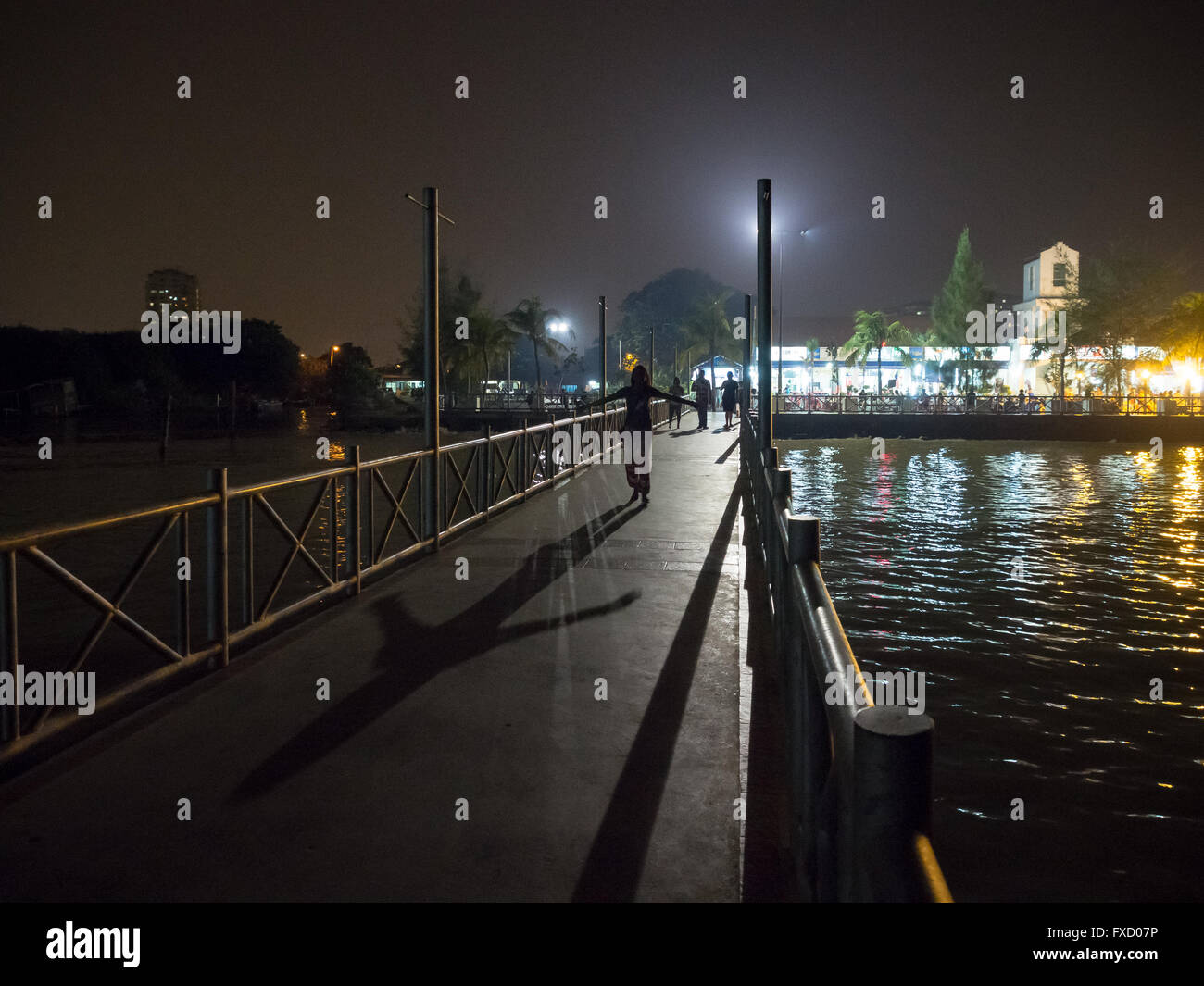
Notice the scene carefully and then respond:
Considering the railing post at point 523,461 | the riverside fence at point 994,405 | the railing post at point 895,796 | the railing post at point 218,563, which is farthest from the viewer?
the riverside fence at point 994,405

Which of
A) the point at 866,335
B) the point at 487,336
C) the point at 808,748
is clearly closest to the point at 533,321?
the point at 487,336

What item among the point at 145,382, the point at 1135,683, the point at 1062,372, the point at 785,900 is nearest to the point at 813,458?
the point at 1135,683

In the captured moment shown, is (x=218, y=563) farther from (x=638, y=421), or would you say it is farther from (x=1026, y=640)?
(x=638, y=421)

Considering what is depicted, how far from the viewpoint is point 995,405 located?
50.3 metres

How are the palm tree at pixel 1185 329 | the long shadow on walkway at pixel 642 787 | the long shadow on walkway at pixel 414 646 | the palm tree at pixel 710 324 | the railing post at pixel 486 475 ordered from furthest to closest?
the palm tree at pixel 710 324
the palm tree at pixel 1185 329
the railing post at pixel 486 475
the long shadow on walkway at pixel 414 646
the long shadow on walkway at pixel 642 787

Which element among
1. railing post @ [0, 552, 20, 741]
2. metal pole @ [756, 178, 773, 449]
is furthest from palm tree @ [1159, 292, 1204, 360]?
railing post @ [0, 552, 20, 741]

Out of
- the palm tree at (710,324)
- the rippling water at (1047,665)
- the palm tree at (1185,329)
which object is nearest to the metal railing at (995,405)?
the palm tree at (1185,329)

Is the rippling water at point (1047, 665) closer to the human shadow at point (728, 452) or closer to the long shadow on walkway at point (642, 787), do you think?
the long shadow on walkway at point (642, 787)

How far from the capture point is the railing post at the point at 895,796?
1793mm

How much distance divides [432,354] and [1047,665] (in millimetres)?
6563

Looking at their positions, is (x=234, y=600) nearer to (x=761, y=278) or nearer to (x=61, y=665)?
(x=61, y=665)

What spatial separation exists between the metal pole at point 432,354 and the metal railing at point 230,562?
52 mm

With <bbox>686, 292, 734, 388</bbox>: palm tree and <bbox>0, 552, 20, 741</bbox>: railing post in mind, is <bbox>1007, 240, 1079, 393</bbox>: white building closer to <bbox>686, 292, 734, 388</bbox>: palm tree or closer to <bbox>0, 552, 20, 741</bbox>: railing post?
<bbox>686, 292, 734, 388</bbox>: palm tree
